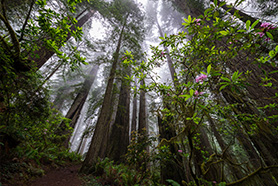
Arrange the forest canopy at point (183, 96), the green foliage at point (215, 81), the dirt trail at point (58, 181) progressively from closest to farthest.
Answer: the green foliage at point (215, 81) < the forest canopy at point (183, 96) < the dirt trail at point (58, 181)

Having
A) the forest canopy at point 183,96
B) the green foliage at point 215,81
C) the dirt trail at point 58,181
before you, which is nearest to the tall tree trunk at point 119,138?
the forest canopy at point 183,96

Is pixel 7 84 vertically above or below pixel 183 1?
below

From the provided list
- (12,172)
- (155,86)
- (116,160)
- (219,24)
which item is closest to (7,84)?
(12,172)

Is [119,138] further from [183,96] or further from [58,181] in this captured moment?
[183,96]

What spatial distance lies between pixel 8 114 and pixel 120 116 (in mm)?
4382

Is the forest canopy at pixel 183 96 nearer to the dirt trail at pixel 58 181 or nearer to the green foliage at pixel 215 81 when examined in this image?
the green foliage at pixel 215 81

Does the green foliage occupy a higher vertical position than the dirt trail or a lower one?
higher

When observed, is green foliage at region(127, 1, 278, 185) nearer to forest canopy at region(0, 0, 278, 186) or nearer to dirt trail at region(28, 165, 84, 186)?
forest canopy at region(0, 0, 278, 186)

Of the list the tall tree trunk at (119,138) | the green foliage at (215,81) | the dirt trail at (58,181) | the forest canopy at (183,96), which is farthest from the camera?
the tall tree trunk at (119,138)

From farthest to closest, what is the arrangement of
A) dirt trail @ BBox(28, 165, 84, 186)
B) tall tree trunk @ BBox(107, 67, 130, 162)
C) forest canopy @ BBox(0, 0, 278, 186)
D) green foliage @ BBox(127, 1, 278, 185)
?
tall tree trunk @ BBox(107, 67, 130, 162), dirt trail @ BBox(28, 165, 84, 186), forest canopy @ BBox(0, 0, 278, 186), green foliage @ BBox(127, 1, 278, 185)

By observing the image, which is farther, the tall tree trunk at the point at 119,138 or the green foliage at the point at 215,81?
the tall tree trunk at the point at 119,138

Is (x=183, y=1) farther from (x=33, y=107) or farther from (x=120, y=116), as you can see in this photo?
(x=33, y=107)

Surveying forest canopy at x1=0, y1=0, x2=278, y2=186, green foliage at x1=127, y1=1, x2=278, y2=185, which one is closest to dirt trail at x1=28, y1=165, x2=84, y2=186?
forest canopy at x1=0, y1=0, x2=278, y2=186

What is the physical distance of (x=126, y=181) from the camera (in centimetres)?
295
